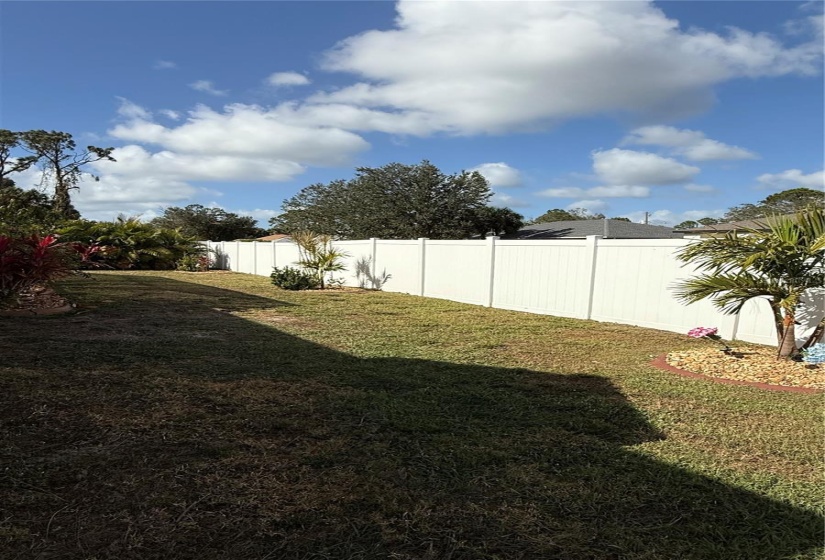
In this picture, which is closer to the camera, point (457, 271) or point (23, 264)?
point (23, 264)

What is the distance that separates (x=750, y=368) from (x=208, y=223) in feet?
174

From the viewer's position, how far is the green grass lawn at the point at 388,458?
7.37 feet

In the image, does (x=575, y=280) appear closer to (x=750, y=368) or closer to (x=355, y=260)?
(x=750, y=368)

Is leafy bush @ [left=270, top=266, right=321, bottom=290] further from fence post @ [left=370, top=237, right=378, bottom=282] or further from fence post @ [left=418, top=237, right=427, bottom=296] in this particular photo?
fence post @ [left=418, top=237, right=427, bottom=296]

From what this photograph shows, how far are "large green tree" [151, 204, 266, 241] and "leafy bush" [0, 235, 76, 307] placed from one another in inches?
1711

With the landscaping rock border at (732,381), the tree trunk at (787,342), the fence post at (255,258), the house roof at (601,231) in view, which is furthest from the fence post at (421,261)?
the house roof at (601,231)

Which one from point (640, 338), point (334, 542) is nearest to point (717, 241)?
point (640, 338)

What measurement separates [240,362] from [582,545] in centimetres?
406

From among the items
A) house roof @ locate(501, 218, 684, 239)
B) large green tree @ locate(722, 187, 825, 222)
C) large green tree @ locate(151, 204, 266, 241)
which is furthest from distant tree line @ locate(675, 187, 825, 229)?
large green tree @ locate(151, 204, 266, 241)

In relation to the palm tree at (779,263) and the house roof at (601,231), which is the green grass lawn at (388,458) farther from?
the house roof at (601,231)

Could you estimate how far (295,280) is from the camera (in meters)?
14.9

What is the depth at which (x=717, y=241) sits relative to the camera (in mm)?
5766

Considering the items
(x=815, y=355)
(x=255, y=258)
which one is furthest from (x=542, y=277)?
(x=255, y=258)

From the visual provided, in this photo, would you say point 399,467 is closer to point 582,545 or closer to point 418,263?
point 582,545
